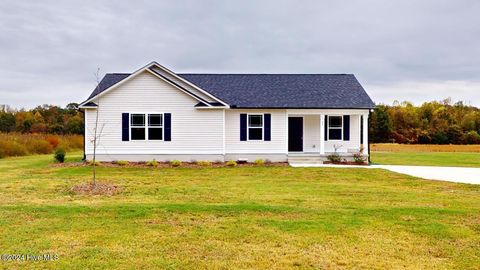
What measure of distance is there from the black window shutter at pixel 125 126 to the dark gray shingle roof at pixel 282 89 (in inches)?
74.8

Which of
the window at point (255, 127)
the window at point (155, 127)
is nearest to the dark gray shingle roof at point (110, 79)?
the window at point (155, 127)

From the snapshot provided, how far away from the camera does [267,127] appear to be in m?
22.6

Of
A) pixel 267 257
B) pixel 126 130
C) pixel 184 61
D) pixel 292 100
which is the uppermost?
pixel 184 61

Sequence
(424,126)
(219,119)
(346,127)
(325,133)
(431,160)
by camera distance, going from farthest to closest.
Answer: (424,126) < (431,160) < (325,133) < (346,127) < (219,119)

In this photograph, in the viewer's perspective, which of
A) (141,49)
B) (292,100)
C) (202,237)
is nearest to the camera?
(202,237)

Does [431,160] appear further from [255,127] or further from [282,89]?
[255,127]

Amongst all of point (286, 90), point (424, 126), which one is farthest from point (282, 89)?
point (424, 126)

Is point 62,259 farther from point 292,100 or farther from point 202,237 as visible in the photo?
point 292,100

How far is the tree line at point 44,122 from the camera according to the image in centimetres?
4834

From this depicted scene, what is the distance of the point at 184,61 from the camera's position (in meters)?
31.0

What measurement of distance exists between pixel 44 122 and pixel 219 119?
38.3m

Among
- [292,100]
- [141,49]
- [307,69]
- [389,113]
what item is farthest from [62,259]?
[389,113]

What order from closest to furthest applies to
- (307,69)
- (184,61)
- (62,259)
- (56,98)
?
(62,259), (184,61), (307,69), (56,98)

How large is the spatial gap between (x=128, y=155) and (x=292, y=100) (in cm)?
911
